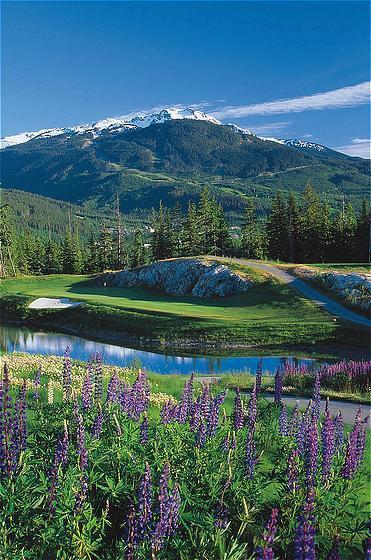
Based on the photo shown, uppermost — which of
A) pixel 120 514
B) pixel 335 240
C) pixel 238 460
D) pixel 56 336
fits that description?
pixel 335 240

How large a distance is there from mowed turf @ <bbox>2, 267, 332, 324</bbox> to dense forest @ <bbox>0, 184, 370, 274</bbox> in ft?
63.0

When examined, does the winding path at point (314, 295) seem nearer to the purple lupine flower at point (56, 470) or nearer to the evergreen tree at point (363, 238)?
the evergreen tree at point (363, 238)

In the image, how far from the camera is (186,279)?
65000mm

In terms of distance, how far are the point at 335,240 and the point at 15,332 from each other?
46.7 metres

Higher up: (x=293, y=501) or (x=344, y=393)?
(x=293, y=501)

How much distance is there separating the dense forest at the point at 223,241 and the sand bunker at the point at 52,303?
29.1 meters

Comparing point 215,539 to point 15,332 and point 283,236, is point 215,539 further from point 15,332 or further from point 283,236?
point 283,236

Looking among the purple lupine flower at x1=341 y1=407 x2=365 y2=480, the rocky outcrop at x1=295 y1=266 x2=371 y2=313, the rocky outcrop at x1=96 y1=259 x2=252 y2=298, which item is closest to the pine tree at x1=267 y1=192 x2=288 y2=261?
the rocky outcrop at x1=96 y1=259 x2=252 y2=298

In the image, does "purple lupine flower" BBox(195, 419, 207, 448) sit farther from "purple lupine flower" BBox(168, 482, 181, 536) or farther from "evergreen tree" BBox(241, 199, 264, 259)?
"evergreen tree" BBox(241, 199, 264, 259)

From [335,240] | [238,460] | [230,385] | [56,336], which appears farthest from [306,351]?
[335,240]

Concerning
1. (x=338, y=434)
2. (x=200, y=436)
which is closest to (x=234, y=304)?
(x=338, y=434)

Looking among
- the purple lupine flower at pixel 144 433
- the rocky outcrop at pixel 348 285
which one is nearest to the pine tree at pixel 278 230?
the rocky outcrop at pixel 348 285

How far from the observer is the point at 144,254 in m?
93.9

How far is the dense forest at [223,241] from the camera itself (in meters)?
72.2
